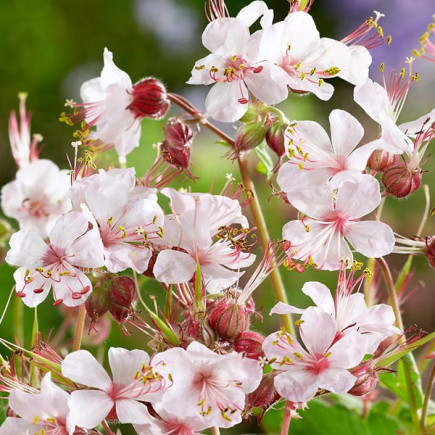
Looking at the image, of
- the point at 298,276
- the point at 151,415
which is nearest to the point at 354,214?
the point at 151,415

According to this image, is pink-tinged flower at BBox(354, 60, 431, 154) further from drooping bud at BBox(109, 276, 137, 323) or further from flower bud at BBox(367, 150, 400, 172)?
drooping bud at BBox(109, 276, 137, 323)

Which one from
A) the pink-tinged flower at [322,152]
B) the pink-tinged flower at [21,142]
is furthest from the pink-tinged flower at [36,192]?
the pink-tinged flower at [322,152]

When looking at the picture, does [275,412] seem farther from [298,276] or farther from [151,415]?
[298,276]

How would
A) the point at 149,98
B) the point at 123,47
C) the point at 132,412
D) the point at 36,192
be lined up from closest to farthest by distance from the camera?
1. the point at 132,412
2. the point at 149,98
3. the point at 36,192
4. the point at 123,47

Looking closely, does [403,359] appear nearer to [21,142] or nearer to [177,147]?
[177,147]

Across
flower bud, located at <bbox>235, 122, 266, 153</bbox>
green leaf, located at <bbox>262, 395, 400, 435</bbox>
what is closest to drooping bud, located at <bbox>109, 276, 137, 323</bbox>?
flower bud, located at <bbox>235, 122, 266, 153</bbox>

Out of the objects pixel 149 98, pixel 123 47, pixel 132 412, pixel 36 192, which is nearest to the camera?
pixel 132 412

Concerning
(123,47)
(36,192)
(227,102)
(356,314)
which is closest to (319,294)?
(356,314)
